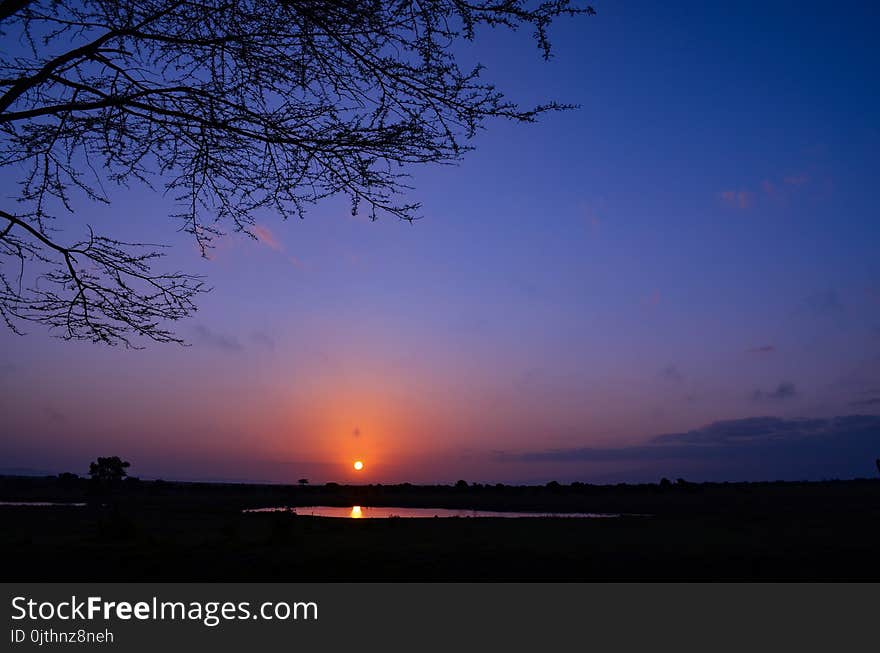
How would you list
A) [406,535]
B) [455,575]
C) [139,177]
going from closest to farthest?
[139,177], [455,575], [406,535]

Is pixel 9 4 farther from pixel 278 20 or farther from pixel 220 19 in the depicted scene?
pixel 278 20

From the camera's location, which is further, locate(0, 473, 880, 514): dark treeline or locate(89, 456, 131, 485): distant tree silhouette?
locate(89, 456, 131, 485): distant tree silhouette

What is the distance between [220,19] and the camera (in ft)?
19.4

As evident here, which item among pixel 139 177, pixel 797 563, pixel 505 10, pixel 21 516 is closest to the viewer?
pixel 505 10

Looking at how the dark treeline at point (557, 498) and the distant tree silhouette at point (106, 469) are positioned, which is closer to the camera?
the dark treeline at point (557, 498)

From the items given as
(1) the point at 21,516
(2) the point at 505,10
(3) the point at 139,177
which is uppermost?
(2) the point at 505,10

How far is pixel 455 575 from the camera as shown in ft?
29.0

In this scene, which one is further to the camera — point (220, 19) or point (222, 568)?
point (222, 568)

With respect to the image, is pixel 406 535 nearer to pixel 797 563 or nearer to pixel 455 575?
pixel 455 575
